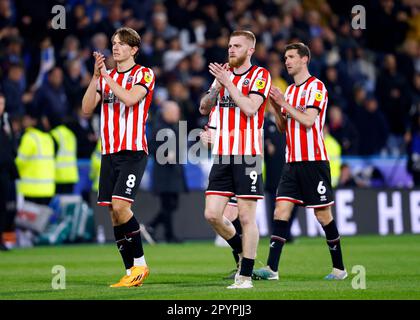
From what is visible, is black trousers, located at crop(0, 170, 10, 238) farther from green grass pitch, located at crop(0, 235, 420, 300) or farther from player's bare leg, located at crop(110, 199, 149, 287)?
player's bare leg, located at crop(110, 199, 149, 287)

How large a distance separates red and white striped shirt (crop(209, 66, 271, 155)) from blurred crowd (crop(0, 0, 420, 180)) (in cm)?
797

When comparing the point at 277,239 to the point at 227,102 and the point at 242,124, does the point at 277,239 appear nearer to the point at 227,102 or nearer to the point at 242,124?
the point at 242,124

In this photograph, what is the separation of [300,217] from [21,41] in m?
6.39

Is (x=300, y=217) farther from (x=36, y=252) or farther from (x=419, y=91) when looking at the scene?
(x=419, y=91)

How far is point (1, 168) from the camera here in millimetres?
16188

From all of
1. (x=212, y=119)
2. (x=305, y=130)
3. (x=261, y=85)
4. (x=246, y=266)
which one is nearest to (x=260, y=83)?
(x=261, y=85)

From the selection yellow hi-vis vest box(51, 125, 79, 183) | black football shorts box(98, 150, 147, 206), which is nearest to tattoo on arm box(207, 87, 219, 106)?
black football shorts box(98, 150, 147, 206)

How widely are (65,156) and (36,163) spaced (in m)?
0.70

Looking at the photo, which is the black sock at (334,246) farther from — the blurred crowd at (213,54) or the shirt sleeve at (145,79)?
the blurred crowd at (213,54)

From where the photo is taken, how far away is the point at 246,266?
31.9 ft

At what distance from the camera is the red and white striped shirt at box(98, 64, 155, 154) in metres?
10.1

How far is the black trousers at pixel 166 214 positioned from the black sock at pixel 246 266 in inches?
334

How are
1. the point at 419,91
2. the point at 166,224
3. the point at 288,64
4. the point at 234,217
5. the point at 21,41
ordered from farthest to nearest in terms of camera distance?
the point at 419,91 < the point at 21,41 < the point at 166,224 < the point at 234,217 < the point at 288,64

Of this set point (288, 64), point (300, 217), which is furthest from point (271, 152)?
point (288, 64)
